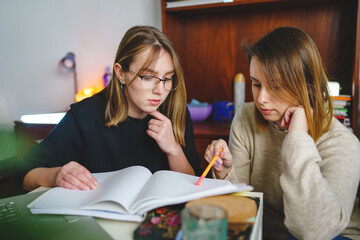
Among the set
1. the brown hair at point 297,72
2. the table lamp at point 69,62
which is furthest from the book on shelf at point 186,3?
the brown hair at point 297,72

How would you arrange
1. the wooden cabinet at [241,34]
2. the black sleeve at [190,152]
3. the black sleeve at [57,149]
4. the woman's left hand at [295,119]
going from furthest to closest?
the wooden cabinet at [241,34] < the black sleeve at [190,152] < the black sleeve at [57,149] < the woman's left hand at [295,119]

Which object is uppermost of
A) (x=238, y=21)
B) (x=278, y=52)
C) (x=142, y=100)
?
(x=238, y=21)

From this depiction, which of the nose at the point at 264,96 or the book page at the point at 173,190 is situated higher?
the nose at the point at 264,96

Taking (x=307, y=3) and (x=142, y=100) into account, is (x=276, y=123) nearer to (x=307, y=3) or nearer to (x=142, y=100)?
(x=142, y=100)

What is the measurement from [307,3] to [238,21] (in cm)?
44

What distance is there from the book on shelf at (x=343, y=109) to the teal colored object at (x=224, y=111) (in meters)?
0.63

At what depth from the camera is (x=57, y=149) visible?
1.11m

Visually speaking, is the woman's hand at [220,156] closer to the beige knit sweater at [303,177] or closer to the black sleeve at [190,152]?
the beige knit sweater at [303,177]

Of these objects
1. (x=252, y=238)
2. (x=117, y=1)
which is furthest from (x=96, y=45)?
(x=252, y=238)

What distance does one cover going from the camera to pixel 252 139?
3.78ft

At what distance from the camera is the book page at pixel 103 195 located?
2.07 feet

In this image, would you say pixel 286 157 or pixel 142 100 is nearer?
pixel 286 157

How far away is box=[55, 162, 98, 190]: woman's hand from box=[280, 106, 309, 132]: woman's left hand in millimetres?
576

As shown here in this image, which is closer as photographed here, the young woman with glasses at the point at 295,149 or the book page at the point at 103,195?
the book page at the point at 103,195
